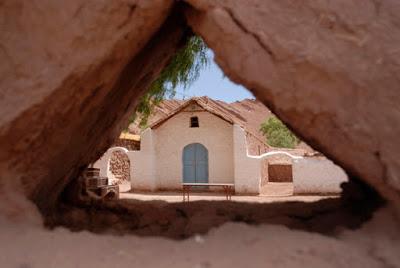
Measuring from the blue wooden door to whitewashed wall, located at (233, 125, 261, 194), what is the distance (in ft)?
5.09

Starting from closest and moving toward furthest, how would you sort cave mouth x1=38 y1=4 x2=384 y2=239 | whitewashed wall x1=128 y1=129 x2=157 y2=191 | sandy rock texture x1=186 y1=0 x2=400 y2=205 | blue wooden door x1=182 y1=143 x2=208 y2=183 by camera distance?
sandy rock texture x1=186 y1=0 x2=400 y2=205 → cave mouth x1=38 y1=4 x2=384 y2=239 → blue wooden door x1=182 y1=143 x2=208 y2=183 → whitewashed wall x1=128 y1=129 x2=157 y2=191

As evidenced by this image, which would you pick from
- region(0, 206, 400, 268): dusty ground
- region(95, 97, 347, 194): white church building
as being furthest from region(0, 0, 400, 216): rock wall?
region(95, 97, 347, 194): white church building

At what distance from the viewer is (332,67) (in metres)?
2.49

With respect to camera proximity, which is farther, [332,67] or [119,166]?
[119,166]

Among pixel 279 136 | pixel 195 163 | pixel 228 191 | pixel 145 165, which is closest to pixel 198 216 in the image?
pixel 228 191

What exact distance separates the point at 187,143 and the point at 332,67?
1264 centimetres

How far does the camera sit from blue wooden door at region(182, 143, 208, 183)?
48.5 feet

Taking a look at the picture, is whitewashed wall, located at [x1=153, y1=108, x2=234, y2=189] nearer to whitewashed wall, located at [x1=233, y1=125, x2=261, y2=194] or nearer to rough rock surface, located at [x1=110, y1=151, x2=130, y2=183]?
whitewashed wall, located at [x1=233, y1=125, x2=261, y2=194]

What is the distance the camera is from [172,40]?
4.46 metres

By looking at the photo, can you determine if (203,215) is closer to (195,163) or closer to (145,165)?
(195,163)

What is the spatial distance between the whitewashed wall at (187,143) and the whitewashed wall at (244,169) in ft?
1.86

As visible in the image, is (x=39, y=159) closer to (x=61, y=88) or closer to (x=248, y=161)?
(x=61, y=88)

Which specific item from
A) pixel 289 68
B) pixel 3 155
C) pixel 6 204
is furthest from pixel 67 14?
pixel 289 68

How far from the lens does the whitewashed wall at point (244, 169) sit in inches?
526
